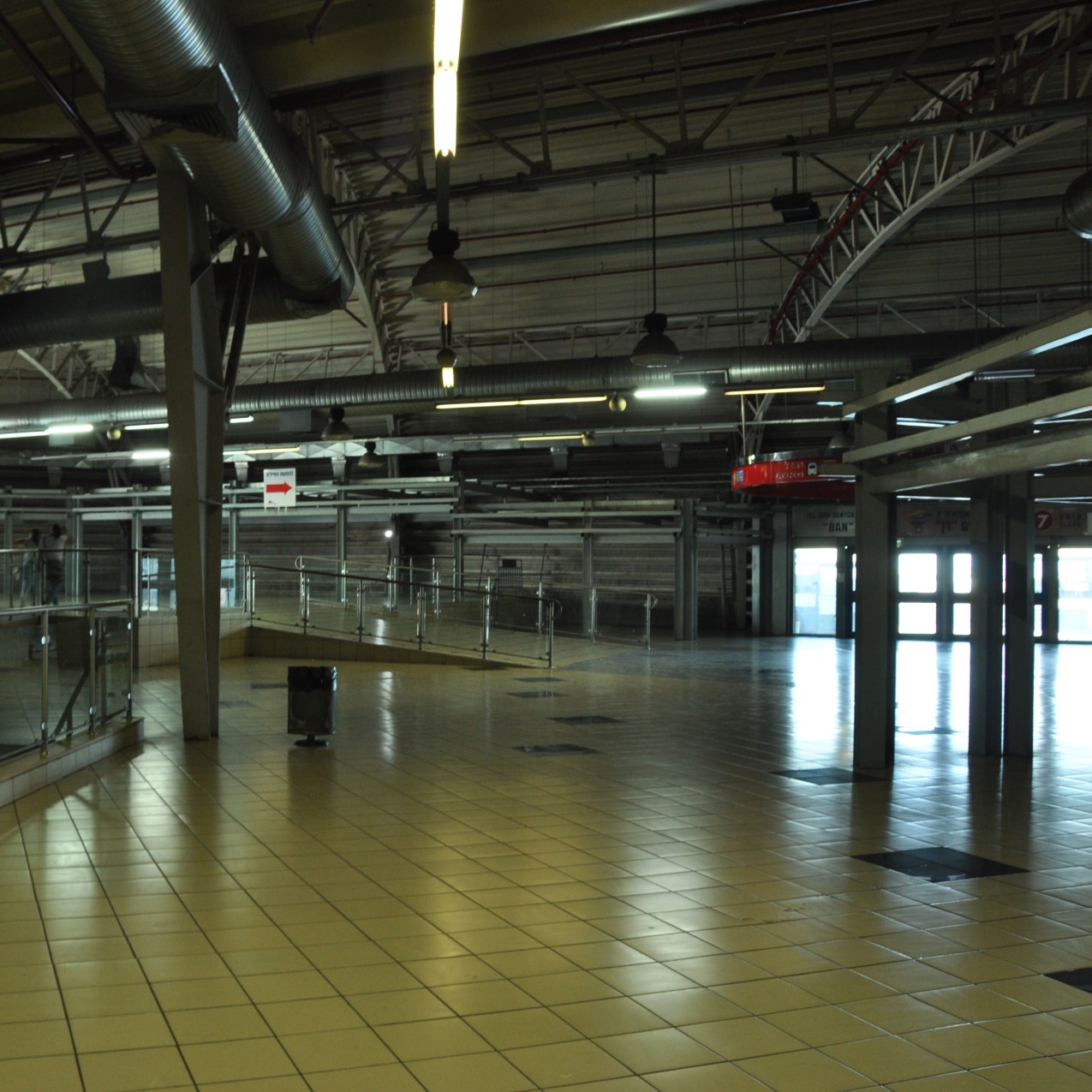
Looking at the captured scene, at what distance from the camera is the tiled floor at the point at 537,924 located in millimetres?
3250

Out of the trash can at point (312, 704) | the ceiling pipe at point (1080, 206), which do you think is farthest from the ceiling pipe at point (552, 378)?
the trash can at point (312, 704)

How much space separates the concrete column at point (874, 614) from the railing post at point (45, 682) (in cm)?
598

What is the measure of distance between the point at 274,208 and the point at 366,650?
10082mm

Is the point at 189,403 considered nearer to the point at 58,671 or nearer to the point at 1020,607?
the point at 58,671

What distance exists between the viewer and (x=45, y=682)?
7590 mm

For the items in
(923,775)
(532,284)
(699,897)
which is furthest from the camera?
(532,284)

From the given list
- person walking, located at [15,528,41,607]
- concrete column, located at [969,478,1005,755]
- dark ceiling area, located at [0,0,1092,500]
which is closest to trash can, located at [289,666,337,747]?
dark ceiling area, located at [0,0,1092,500]

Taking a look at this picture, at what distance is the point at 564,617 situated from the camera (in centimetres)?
2203

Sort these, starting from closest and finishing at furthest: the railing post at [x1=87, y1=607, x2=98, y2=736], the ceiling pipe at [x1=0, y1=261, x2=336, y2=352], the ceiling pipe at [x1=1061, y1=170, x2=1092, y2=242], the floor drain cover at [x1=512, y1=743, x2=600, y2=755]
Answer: the railing post at [x1=87, y1=607, x2=98, y2=736], the floor drain cover at [x1=512, y1=743, x2=600, y2=755], the ceiling pipe at [x1=1061, y1=170, x2=1092, y2=242], the ceiling pipe at [x1=0, y1=261, x2=336, y2=352]

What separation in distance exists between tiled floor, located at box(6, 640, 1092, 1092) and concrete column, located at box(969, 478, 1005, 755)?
0.38 meters

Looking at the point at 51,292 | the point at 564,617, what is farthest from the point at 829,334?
the point at 51,292

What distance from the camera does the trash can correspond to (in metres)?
9.13

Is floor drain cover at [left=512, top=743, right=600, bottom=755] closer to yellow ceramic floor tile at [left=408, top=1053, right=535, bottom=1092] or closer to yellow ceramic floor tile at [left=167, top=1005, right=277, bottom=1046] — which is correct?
yellow ceramic floor tile at [left=167, top=1005, right=277, bottom=1046]

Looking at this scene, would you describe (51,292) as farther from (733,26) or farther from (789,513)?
(789,513)
